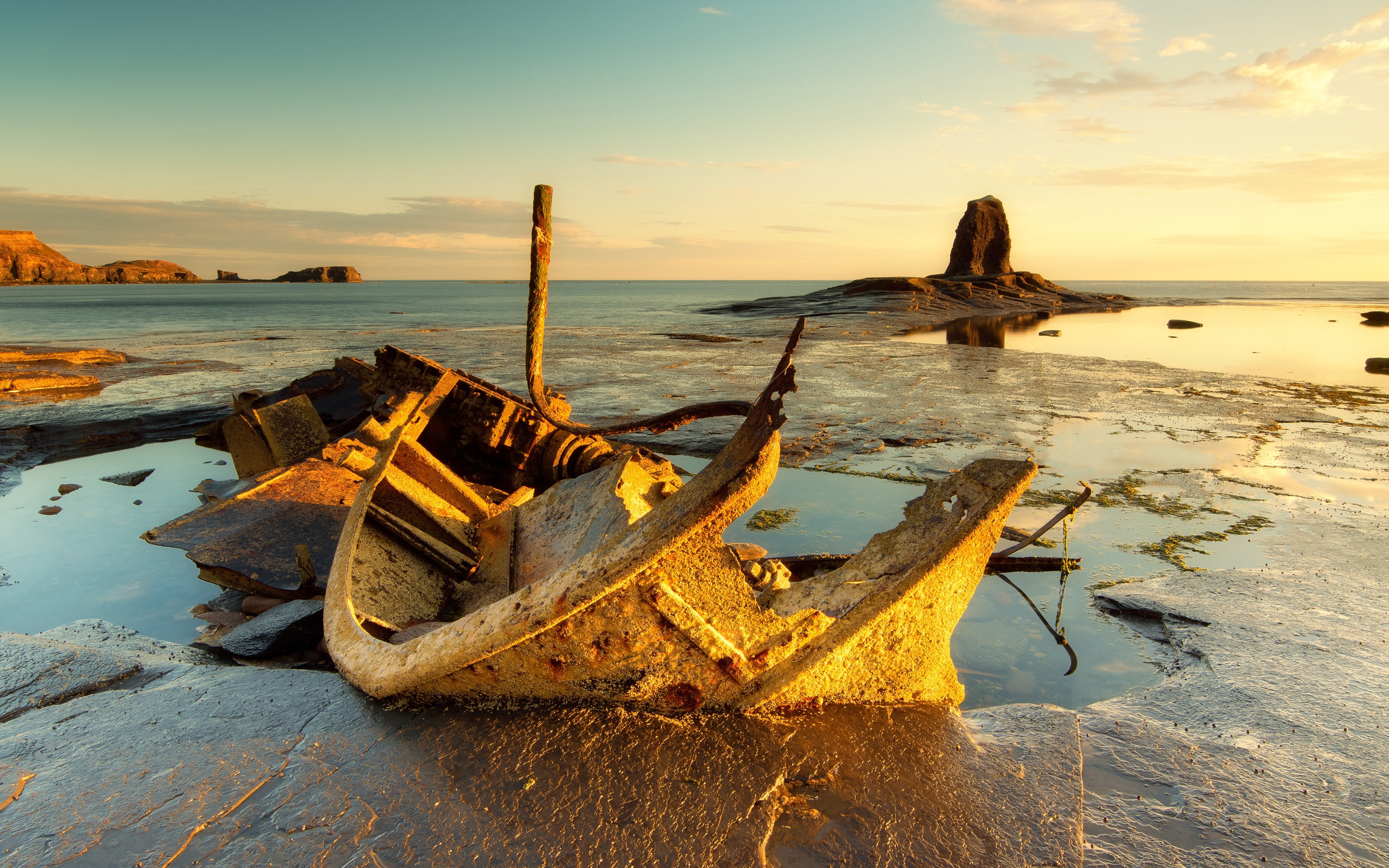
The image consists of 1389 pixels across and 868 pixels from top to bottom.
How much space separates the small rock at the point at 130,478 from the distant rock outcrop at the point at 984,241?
2133 inches

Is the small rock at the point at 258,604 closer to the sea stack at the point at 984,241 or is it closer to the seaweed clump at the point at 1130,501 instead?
the seaweed clump at the point at 1130,501

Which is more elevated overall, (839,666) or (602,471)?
(602,471)

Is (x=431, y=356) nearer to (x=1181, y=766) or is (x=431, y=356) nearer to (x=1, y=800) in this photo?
(x=1, y=800)

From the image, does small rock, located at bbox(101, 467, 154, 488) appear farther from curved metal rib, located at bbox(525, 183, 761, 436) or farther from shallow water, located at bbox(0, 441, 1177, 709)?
curved metal rib, located at bbox(525, 183, 761, 436)


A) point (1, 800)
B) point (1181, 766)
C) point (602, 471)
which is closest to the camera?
point (1, 800)

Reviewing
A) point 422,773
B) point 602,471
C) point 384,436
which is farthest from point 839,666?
point 384,436

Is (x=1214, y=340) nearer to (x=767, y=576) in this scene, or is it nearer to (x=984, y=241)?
(x=767, y=576)

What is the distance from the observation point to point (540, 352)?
4504mm

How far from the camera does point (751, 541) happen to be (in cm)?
531

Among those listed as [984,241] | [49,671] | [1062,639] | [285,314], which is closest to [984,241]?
[984,241]

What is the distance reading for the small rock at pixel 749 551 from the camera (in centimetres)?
484

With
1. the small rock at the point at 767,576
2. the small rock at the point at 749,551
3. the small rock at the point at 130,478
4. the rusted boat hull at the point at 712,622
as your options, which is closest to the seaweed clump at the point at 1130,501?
the small rock at the point at 749,551

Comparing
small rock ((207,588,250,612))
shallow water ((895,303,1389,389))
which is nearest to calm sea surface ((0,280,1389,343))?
shallow water ((895,303,1389,389))

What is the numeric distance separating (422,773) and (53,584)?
12.9 feet
